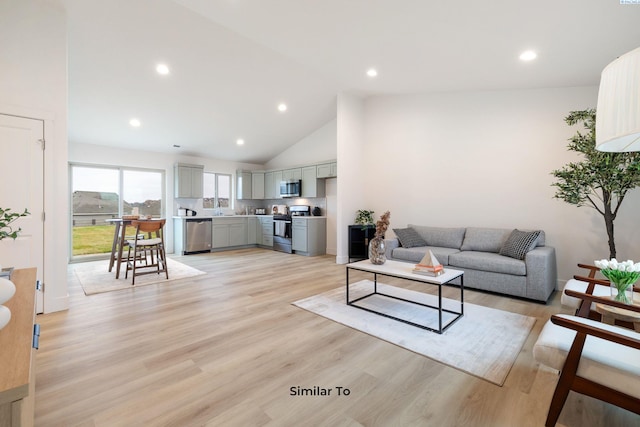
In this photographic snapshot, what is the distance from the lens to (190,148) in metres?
6.73

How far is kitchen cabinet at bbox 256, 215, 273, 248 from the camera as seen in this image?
7.36 metres

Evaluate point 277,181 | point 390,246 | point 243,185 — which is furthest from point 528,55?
point 243,185

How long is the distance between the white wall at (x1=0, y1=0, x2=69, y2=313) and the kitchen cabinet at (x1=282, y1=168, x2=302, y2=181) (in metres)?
4.53

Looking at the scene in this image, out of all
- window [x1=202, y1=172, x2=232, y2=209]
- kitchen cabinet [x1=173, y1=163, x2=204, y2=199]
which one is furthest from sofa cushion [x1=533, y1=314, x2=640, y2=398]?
window [x1=202, y1=172, x2=232, y2=209]

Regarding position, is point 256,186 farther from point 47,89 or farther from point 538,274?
point 538,274

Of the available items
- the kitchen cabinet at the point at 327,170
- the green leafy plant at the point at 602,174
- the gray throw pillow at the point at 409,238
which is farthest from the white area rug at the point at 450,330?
the kitchen cabinet at the point at 327,170

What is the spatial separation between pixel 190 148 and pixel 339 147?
3669mm

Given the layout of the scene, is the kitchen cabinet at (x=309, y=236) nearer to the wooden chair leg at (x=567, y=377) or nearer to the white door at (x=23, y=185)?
the white door at (x=23, y=185)

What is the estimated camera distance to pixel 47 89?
2.91 metres

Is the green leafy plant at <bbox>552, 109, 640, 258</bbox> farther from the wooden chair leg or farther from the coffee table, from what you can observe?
the wooden chair leg

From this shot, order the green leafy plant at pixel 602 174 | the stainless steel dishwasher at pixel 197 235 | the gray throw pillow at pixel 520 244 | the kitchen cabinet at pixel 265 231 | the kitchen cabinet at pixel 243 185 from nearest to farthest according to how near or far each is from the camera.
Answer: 1. the green leafy plant at pixel 602 174
2. the gray throw pillow at pixel 520 244
3. the stainless steel dishwasher at pixel 197 235
4. the kitchen cabinet at pixel 265 231
5. the kitchen cabinet at pixel 243 185

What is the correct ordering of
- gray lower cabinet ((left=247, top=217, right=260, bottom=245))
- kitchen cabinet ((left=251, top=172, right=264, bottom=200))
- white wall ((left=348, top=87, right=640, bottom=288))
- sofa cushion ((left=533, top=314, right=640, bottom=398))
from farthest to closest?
kitchen cabinet ((left=251, top=172, right=264, bottom=200)) < gray lower cabinet ((left=247, top=217, right=260, bottom=245)) < white wall ((left=348, top=87, right=640, bottom=288)) < sofa cushion ((left=533, top=314, right=640, bottom=398))

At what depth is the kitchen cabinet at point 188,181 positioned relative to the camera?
6.73m

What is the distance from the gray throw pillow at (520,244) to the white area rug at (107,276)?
15.1ft
